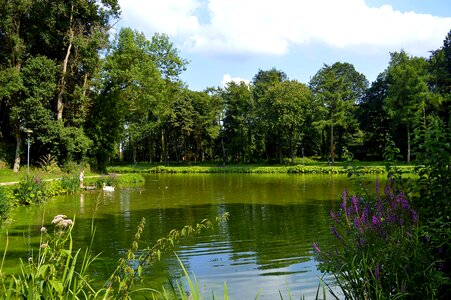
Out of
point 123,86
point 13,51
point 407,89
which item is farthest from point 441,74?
point 13,51

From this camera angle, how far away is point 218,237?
39.1ft

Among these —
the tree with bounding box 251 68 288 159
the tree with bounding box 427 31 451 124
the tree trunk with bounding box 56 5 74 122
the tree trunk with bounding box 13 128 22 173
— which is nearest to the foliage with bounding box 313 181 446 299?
the tree trunk with bounding box 13 128 22 173

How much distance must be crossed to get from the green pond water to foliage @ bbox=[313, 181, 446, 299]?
1302 mm

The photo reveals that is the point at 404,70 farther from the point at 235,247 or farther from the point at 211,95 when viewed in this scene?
the point at 235,247

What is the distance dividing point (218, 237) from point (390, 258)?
8.30 m

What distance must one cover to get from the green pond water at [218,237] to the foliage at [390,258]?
1.30 m

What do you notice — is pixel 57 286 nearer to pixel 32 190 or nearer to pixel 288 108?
pixel 32 190

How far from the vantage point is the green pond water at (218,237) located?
7.72 meters

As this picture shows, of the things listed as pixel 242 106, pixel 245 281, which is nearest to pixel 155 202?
pixel 245 281

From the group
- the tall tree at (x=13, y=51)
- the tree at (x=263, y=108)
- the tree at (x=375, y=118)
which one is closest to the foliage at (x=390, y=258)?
the tall tree at (x=13, y=51)

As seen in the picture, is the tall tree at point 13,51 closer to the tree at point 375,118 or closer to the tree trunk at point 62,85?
the tree trunk at point 62,85

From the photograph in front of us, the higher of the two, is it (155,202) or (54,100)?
(54,100)

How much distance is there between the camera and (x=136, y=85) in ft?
114

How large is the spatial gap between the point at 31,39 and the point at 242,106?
37633mm
